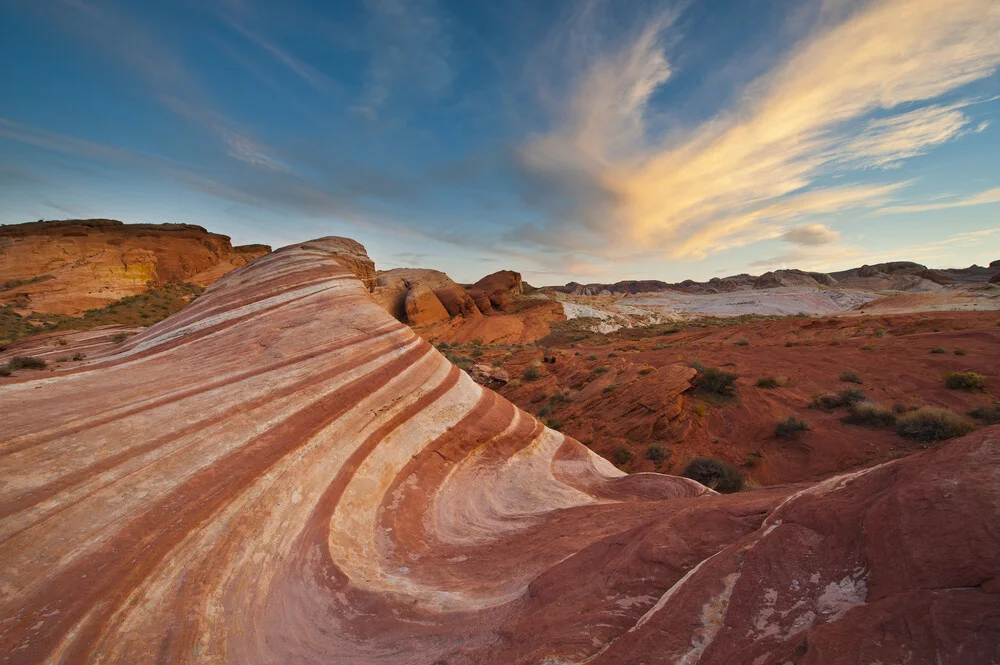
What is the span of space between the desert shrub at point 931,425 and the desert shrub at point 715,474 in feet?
12.9

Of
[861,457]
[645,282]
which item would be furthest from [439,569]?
[645,282]

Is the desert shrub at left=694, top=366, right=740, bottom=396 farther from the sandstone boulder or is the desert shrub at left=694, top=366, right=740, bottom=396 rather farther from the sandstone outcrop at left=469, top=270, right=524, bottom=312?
the sandstone outcrop at left=469, top=270, right=524, bottom=312

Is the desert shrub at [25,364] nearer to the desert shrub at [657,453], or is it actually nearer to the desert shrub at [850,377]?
the desert shrub at [657,453]

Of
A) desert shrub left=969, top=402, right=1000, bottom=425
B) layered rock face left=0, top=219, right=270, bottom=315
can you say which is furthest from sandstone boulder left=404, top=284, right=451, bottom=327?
desert shrub left=969, top=402, right=1000, bottom=425

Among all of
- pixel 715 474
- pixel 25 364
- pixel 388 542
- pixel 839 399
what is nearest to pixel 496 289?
pixel 839 399

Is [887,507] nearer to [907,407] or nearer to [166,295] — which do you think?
[907,407]

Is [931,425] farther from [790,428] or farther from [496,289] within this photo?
[496,289]

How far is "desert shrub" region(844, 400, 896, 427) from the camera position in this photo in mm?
9219

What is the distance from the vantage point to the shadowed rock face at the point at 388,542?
A: 67.6 inches

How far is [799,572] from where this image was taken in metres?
1.94

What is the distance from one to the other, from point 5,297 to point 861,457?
40152 mm

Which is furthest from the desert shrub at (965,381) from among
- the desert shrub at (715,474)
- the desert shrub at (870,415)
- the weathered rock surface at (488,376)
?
the weathered rock surface at (488,376)

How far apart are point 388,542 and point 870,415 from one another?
38.5ft

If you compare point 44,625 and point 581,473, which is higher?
point 44,625
